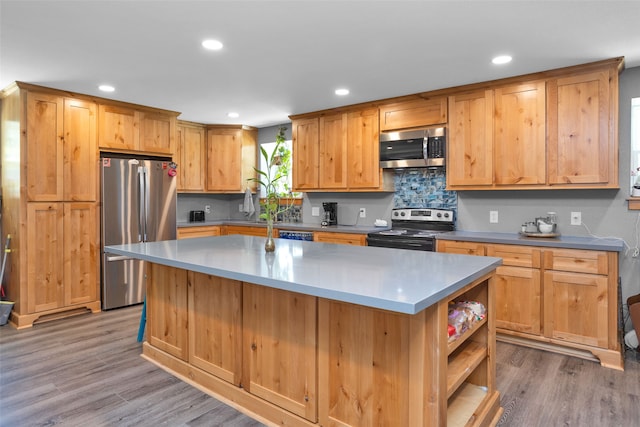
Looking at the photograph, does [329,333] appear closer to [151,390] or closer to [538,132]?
[151,390]

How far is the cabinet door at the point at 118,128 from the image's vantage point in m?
4.29

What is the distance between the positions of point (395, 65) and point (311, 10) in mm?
1170

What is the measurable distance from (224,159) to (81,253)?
2.36 m

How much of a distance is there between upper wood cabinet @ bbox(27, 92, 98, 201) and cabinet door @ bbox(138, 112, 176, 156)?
1.83ft

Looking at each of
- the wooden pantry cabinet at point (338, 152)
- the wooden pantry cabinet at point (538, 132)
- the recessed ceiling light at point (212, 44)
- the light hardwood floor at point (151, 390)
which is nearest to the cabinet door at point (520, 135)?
the wooden pantry cabinet at point (538, 132)

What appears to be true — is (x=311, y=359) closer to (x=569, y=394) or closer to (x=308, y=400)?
(x=308, y=400)

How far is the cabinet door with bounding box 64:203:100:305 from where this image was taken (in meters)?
4.03

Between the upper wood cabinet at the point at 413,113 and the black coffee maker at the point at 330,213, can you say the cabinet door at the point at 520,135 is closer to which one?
the upper wood cabinet at the point at 413,113

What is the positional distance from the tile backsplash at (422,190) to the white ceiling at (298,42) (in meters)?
0.94

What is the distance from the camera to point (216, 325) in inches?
94.2

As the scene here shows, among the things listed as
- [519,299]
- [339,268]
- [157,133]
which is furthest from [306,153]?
[339,268]

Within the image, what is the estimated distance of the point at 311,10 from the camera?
2297mm

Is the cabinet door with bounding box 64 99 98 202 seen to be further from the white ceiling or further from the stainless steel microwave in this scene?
the stainless steel microwave

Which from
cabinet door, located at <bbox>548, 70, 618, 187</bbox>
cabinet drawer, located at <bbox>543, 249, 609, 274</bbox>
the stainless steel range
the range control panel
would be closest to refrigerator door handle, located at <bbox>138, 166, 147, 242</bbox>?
the stainless steel range
